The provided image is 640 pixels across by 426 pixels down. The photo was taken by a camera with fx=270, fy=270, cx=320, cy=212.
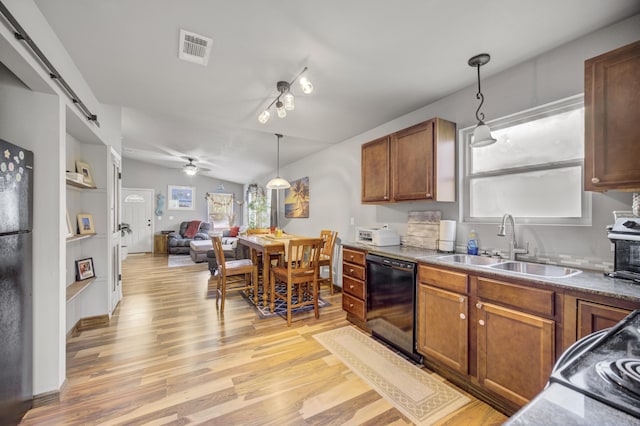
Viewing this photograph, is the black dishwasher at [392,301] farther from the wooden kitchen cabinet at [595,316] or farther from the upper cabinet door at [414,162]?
the wooden kitchen cabinet at [595,316]

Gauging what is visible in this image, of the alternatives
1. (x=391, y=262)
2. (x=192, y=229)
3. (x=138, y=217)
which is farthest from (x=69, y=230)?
(x=138, y=217)

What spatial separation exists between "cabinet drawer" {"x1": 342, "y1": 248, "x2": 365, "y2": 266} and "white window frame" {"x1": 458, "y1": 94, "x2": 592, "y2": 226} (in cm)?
105

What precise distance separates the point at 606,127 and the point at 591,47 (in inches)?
A: 28.4

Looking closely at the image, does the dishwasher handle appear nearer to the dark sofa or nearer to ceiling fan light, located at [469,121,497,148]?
ceiling fan light, located at [469,121,497,148]

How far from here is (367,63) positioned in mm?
2184

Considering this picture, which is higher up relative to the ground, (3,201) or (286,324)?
(3,201)

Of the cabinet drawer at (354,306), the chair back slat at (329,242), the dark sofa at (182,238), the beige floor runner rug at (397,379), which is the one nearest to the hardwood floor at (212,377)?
the beige floor runner rug at (397,379)

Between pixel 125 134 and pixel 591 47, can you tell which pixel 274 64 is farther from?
pixel 125 134

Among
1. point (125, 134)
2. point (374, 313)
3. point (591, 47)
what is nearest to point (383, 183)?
point (374, 313)

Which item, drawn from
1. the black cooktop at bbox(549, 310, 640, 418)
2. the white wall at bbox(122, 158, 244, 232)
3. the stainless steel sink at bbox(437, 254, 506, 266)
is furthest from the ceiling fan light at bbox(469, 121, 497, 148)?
the white wall at bbox(122, 158, 244, 232)

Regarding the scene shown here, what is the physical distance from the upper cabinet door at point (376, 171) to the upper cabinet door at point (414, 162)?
4.4 inches

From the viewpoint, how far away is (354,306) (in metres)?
2.99

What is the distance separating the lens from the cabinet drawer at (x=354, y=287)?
2.89m

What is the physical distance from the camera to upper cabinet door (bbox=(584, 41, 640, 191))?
4.61ft
